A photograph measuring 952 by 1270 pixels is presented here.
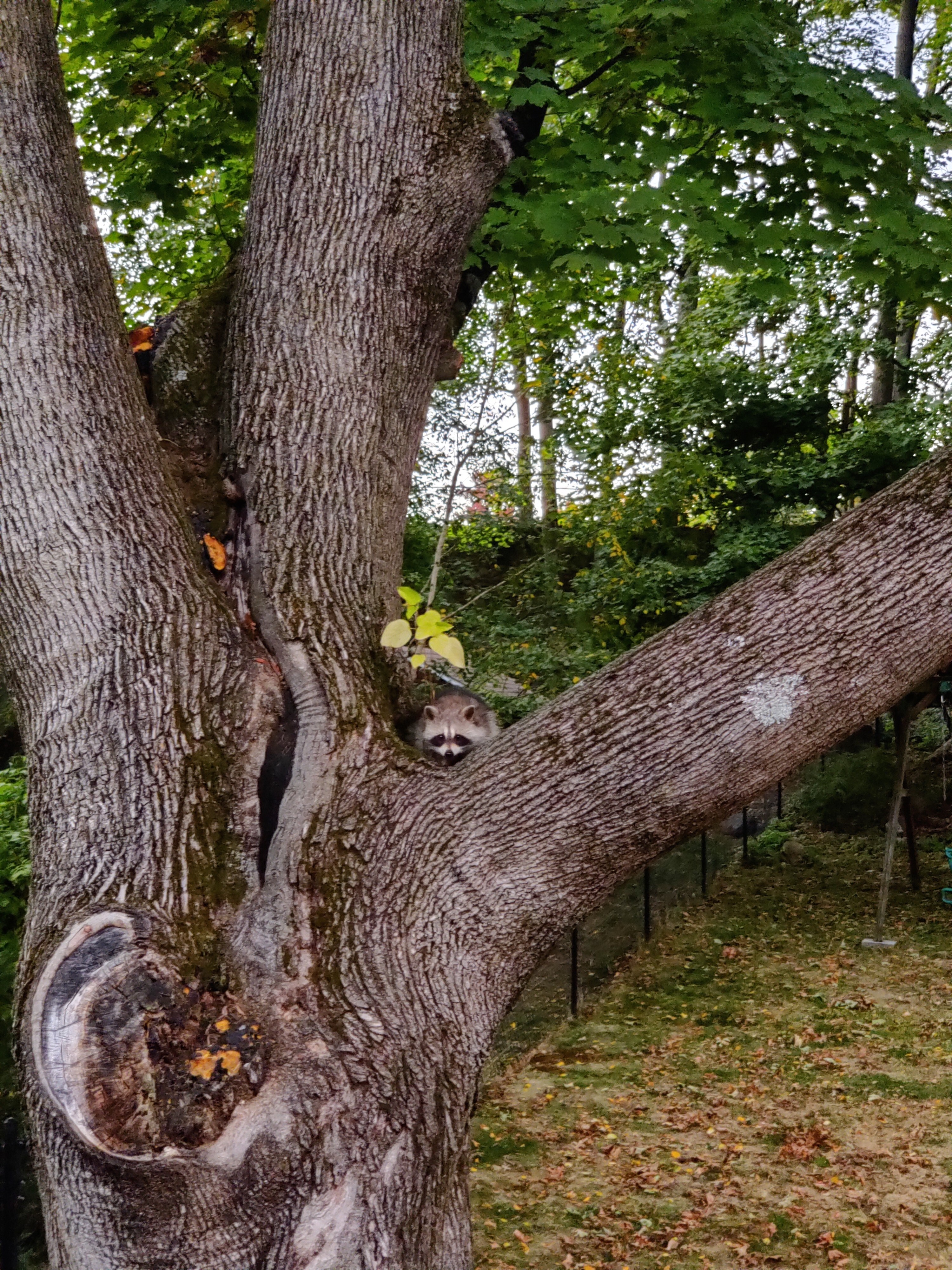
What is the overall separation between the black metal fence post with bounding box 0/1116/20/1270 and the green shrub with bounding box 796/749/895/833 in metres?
12.6

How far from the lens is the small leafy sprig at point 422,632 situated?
103 inches

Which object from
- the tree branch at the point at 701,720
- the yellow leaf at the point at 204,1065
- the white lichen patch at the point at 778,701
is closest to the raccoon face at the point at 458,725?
the tree branch at the point at 701,720

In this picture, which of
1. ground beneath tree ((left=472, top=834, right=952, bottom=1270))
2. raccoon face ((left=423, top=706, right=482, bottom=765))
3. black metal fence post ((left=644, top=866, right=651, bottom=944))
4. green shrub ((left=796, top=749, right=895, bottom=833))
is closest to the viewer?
raccoon face ((left=423, top=706, right=482, bottom=765))

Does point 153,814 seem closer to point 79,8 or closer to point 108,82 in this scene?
point 108,82

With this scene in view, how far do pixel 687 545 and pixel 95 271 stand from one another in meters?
9.10

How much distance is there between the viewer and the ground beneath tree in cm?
515

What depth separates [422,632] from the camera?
2.69 metres

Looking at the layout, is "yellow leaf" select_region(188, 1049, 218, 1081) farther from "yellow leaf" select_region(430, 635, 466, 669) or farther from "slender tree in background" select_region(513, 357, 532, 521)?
"slender tree in background" select_region(513, 357, 532, 521)

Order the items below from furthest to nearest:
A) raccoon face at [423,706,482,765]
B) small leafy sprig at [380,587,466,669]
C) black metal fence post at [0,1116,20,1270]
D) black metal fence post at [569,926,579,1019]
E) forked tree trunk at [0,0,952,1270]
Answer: black metal fence post at [569,926,579,1019]
raccoon face at [423,706,482,765]
black metal fence post at [0,1116,20,1270]
small leafy sprig at [380,587,466,669]
forked tree trunk at [0,0,952,1270]

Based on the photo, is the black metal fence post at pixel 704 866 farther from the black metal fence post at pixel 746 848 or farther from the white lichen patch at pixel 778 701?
the white lichen patch at pixel 778 701

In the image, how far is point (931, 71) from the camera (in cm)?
1616

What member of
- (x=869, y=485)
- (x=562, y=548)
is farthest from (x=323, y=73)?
(x=869, y=485)

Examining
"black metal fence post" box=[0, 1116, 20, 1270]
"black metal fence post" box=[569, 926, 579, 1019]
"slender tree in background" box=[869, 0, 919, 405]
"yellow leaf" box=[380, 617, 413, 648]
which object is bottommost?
"black metal fence post" box=[569, 926, 579, 1019]

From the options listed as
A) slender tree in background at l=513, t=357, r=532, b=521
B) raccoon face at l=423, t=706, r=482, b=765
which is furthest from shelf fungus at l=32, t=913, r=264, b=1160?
slender tree in background at l=513, t=357, r=532, b=521
